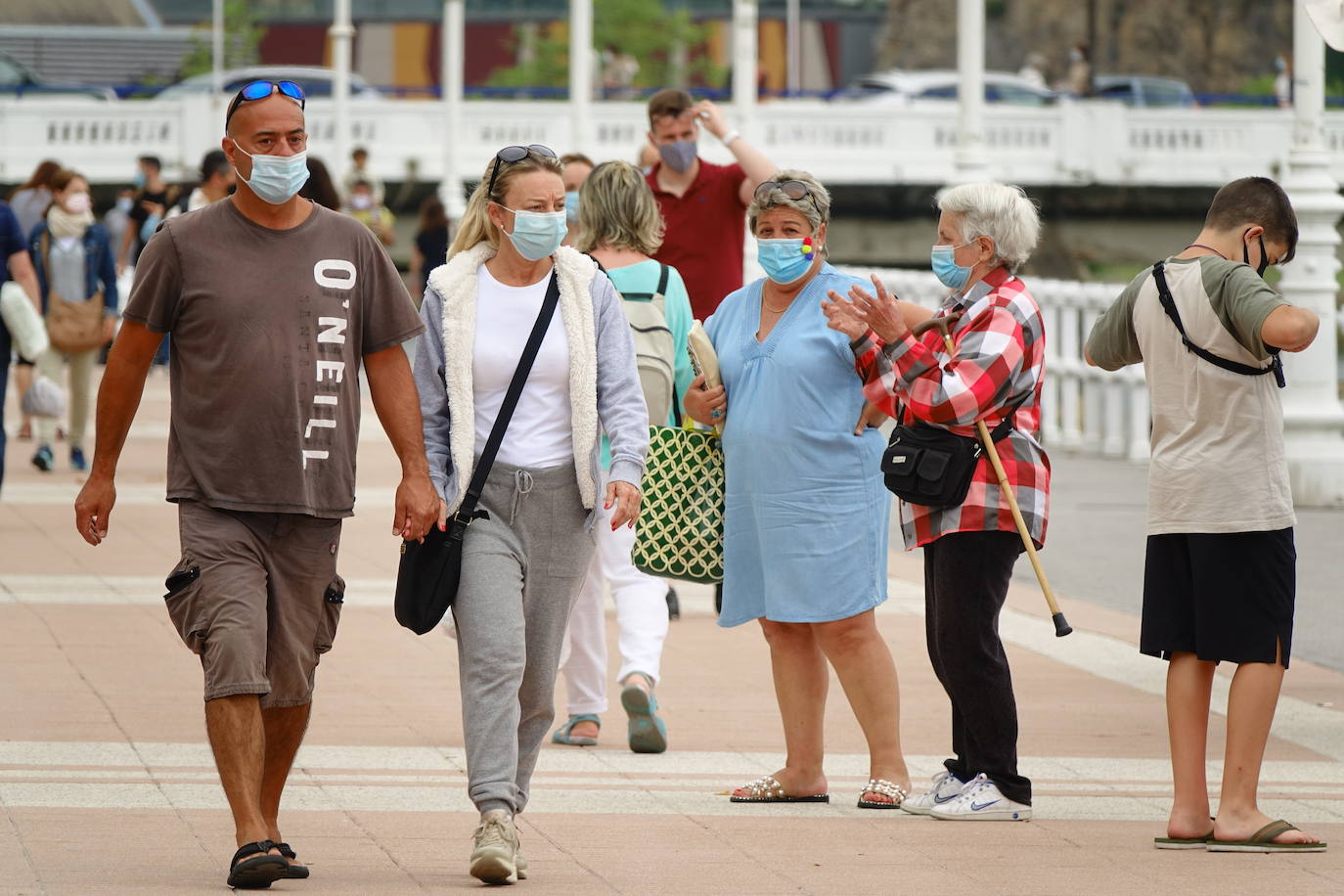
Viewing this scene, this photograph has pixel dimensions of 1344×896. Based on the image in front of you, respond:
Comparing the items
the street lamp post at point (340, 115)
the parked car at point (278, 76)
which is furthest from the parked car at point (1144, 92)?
the street lamp post at point (340, 115)

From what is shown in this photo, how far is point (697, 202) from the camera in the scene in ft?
32.3

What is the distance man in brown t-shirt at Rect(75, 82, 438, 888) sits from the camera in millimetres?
5461

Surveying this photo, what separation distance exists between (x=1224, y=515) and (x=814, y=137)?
28.2m

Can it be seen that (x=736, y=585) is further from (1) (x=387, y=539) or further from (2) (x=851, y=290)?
(1) (x=387, y=539)

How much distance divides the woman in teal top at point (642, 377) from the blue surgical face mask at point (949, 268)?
1.40 meters

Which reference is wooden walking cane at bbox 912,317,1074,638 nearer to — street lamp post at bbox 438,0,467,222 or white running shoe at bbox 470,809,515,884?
white running shoe at bbox 470,809,515,884

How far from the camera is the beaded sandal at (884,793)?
6.63m

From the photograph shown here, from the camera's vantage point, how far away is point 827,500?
21.5 feet

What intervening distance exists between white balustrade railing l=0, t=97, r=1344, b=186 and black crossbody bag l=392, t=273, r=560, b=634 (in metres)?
26.7

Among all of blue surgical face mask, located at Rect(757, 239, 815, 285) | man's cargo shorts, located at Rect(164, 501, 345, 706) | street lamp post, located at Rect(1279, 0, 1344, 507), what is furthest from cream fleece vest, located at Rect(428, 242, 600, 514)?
street lamp post, located at Rect(1279, 0, 1344, 507)

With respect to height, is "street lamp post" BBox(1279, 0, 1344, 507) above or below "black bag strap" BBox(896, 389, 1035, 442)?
above

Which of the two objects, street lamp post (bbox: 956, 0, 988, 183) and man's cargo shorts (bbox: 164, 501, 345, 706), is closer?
man's cargo shorts (bbox: 164, 501, 345, 706)

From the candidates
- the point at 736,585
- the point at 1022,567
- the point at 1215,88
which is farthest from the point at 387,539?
the point at 1215,88

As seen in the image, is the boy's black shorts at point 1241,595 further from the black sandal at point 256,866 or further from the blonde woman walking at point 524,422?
the black sandal at point 256,866
